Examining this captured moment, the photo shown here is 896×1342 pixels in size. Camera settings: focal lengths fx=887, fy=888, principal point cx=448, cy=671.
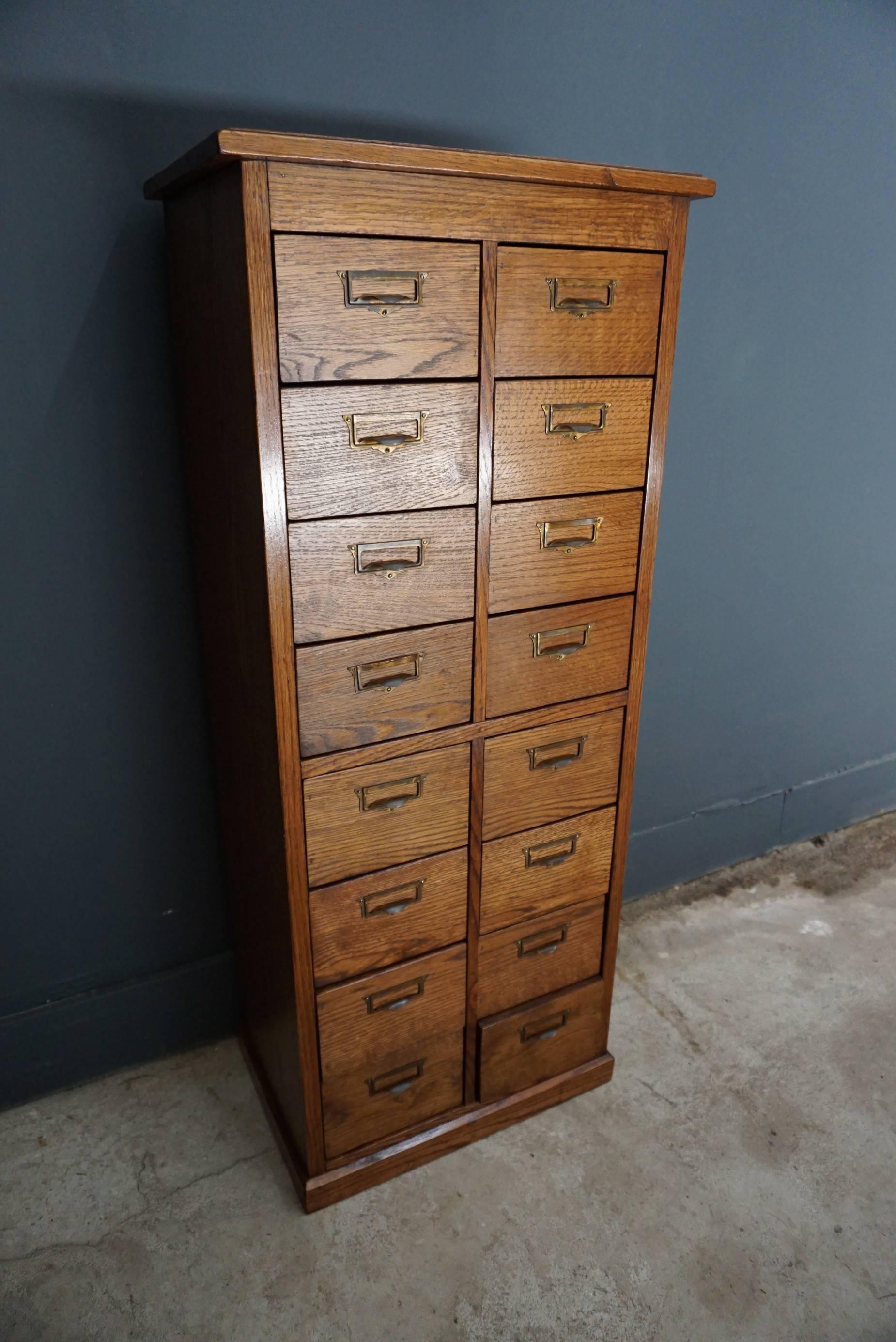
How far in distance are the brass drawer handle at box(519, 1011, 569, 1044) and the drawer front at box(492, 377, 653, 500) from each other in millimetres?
1138

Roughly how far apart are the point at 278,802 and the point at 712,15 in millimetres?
1957

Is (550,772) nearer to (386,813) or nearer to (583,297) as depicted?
(386,813)

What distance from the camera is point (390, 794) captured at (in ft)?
5.11

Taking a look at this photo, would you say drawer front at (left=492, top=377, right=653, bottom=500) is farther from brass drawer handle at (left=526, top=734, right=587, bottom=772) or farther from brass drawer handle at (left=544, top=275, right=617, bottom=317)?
brass drawer handle at (left=526, top=734, right=587, bottom=772)

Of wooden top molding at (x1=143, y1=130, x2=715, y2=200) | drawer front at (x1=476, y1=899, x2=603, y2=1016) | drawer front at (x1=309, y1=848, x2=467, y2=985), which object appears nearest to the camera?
wooden top molding at (x1=143, y1=130, x2=715, y2=200)

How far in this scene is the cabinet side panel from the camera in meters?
1.30

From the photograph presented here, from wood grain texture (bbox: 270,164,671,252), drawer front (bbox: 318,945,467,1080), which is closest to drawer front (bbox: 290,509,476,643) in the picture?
wood grain texture (bbox: 270,164,671,252)

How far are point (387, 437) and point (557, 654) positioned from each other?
1.73ft

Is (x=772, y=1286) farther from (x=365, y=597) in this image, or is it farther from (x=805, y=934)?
(x=365, y=597)

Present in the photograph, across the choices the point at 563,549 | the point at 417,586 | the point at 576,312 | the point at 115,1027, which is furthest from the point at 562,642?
the point at 115,1027

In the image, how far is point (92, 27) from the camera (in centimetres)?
144

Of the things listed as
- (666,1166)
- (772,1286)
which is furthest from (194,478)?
(772,1286)

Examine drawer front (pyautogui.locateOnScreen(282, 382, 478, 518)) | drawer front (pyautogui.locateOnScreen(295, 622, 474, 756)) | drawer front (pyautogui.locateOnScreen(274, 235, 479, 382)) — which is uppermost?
drawer front (pyautogui.locateOnScreen(274, 235, 479, 382))

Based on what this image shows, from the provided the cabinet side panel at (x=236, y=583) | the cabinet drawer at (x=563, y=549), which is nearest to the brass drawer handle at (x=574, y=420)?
the cabinet drawer at (x=563, y=549)
